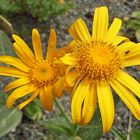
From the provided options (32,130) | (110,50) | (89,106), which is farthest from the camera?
(32,130)

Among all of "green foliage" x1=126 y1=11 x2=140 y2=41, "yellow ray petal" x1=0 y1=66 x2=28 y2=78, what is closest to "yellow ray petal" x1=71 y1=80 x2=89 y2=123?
"yellow ray petal" x1=0 y1=66 x2=28 y2=78

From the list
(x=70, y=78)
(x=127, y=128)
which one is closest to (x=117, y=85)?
(x=70, y=78)

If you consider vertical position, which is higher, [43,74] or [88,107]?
[43,74]

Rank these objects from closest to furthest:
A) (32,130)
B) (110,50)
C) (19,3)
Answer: (110,50)
(32,130)
(19,3)

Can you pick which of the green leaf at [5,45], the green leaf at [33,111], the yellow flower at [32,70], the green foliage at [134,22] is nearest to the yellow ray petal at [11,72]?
the yellow flower at [32,70]

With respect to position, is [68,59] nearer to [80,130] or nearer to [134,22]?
[80,130]

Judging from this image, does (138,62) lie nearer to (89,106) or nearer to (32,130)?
(89,106)

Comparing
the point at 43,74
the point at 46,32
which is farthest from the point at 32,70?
the point at 46,32
